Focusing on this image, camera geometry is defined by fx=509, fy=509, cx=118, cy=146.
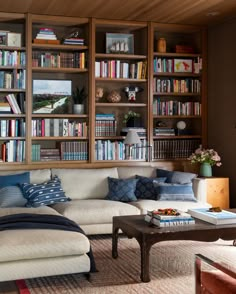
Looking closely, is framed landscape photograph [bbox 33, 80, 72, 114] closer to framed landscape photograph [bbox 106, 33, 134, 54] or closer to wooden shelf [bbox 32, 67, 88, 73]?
wooden shelf [bbox 32, 67, 88, 73]

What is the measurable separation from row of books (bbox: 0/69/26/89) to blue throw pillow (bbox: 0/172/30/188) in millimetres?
1240

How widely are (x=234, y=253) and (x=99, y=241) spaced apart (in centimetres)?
146

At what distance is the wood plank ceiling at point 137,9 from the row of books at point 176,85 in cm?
84

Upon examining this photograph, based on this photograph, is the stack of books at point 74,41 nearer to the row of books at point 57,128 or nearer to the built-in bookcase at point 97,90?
the built-in bookcase at point 97,90

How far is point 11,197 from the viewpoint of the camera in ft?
17.9

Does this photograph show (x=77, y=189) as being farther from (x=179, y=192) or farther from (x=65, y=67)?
(x=65, y=67)

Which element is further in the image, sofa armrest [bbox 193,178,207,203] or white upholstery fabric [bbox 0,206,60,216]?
sofa armrest [bbox 193,178,207,203]

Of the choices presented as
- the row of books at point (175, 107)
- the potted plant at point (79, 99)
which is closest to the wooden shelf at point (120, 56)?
the potted plant at point (79, 99)

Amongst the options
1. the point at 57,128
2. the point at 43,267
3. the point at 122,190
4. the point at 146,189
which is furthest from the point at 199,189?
the point at 43,267

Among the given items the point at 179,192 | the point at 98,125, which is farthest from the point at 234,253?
the point at 98,125

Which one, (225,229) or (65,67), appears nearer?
(225,229)

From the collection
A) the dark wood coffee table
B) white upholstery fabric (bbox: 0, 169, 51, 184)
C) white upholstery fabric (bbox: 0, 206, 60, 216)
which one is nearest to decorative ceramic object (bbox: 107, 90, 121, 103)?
white upholstery fabric (bbox: 0, 169, 51, 184)

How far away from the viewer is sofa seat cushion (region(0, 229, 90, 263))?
3848mm

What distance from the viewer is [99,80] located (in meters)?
6.85
